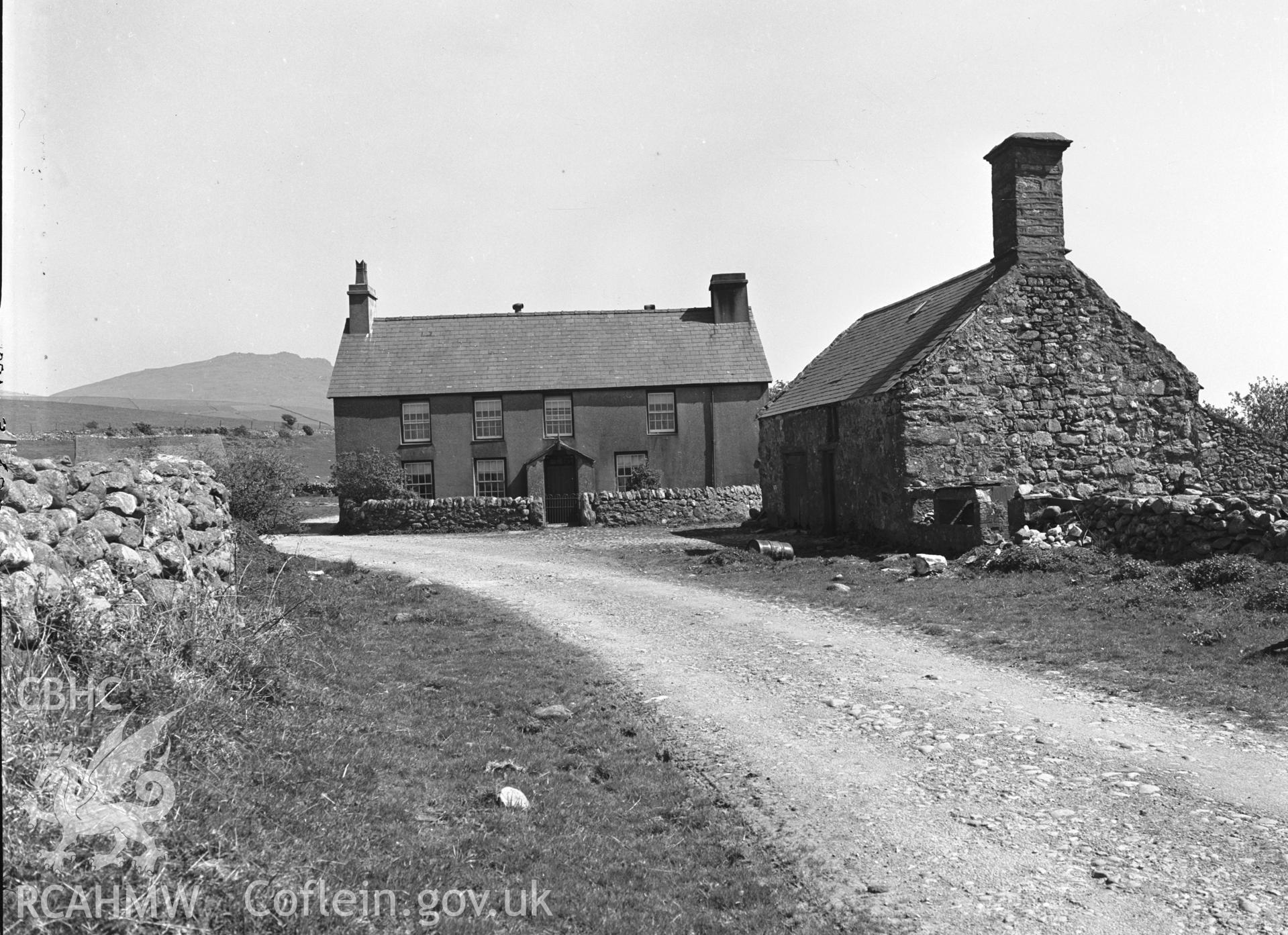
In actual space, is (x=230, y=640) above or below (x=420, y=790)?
above

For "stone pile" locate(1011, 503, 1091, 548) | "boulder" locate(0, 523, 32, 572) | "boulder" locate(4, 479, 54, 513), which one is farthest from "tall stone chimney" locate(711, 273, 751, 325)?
"boulder" locate(0, 523, 32, 572)

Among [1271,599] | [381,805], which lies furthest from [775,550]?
[381,805]

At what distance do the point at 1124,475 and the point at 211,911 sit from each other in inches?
774

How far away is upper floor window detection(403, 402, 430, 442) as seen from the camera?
36.9 meters

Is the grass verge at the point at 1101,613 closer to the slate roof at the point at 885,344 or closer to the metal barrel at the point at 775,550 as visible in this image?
the metal barrel at the point at 775,550

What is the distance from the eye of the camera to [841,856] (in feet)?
17.1

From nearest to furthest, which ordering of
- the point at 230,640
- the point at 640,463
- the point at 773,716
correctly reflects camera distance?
the point at 230,640
the point at 773,716
the point at 640,463

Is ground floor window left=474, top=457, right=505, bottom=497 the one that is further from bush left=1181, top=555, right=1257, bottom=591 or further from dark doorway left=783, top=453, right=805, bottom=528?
bush left=1181, top=555, right=1257, bottom=591

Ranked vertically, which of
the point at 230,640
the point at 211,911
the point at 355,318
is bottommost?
the point at 211,911

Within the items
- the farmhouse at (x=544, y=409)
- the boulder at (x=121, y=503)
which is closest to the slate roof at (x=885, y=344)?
the farmhouse at (x=544, y=409)

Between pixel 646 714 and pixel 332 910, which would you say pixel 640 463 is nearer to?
pixel 646 714

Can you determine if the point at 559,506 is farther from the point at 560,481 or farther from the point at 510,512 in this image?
the point at 510,512

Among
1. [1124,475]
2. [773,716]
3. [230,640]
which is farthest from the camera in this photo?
[1124,475]

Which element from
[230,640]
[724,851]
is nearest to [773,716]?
[724,851]
